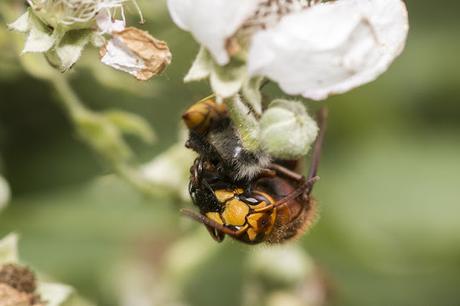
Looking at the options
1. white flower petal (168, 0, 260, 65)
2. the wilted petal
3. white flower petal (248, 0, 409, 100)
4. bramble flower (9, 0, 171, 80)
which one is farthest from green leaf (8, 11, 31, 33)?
white flower petal (248, 0, 409, 100)

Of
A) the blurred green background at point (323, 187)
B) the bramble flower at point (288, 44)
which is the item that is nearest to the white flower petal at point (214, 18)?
the bramble flower at point (288, 44)

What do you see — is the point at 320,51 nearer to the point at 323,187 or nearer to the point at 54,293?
the point at 54,293

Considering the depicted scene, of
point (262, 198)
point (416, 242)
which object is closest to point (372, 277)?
point (416, 242)

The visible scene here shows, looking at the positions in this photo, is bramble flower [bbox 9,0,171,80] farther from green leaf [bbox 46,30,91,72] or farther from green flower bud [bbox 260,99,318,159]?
green flower bud [bbox 260,99,318,159]

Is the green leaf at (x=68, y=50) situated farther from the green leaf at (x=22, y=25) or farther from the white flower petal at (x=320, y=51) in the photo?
the white flower petal at (x=320, y=51)

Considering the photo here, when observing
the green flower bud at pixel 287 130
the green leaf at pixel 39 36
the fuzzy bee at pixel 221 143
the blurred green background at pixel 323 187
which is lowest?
the blurred green background at pixel 323 187

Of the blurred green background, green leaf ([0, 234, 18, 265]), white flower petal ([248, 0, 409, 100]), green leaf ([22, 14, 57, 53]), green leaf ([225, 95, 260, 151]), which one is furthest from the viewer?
the blurred green background
